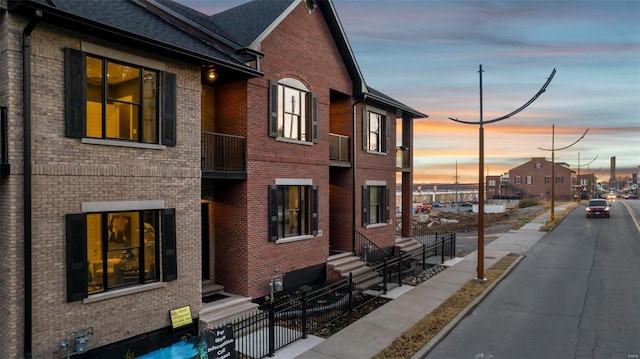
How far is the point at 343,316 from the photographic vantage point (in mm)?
12047

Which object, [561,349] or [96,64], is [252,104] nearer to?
[96,64]

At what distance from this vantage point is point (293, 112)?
1454 centimetres

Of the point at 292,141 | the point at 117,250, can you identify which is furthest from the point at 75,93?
the point at 292,141

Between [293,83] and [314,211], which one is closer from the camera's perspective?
[293,83]

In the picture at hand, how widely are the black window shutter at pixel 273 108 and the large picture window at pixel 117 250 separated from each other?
4556 mm

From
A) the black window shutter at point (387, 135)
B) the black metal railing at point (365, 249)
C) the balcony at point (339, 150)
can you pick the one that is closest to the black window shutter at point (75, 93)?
the balcony at point (339, 150)

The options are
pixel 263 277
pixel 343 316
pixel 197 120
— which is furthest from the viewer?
pixel 263 277

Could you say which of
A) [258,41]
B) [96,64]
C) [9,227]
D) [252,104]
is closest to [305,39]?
[258,41]

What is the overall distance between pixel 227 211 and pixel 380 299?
5.92 metres

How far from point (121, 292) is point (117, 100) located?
4406 millimetres

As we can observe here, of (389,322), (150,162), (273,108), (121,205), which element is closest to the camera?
(121,205)

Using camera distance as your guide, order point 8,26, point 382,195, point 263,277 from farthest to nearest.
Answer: point 382,195
point 263,277
point 8,26

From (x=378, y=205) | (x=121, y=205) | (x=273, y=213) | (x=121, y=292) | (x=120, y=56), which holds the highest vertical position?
(x=120, y=56)

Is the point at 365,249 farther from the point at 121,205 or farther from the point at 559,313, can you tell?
the point at 121,205
